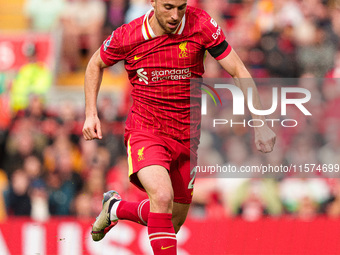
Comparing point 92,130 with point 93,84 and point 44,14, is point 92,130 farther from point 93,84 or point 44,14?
point 44,14

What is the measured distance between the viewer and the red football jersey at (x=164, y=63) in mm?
6398

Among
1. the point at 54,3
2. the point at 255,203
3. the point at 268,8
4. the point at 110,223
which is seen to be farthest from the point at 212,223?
the point at 54,3

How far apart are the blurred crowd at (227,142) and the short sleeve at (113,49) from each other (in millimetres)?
4231

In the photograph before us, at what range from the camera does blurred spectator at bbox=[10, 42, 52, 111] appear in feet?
43.5

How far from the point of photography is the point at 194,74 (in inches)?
258

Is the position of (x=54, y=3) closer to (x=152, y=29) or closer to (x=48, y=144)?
(x=48, y=144)

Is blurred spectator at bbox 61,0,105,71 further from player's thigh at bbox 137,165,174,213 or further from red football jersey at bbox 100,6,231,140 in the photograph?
player's thigh at bbox 137,165,174,213

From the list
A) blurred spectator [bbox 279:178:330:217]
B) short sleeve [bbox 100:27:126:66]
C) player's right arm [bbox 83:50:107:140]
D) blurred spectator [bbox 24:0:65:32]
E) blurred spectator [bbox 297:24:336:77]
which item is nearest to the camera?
short sleeve [bbox 100:27:126:66]

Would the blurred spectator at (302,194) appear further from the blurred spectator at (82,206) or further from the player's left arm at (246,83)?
the player's left arm at (246,83)

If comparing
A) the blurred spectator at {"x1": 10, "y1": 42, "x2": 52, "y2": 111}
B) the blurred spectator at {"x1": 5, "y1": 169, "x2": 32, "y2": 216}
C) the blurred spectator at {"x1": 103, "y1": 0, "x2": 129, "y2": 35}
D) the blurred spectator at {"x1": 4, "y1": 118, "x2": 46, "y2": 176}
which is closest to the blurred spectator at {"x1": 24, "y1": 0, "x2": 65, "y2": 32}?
the blurred spectator at {"x1": 103, "y1": 0, "x2": 129, "y2": 35}

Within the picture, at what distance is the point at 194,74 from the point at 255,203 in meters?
4.18

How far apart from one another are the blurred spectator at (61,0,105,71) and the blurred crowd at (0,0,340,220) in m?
0.05

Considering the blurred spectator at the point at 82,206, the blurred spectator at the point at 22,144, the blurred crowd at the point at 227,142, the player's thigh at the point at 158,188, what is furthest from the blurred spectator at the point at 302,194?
the player's thigh at the point at 158,188

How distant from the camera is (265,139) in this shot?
6367 millimetres
